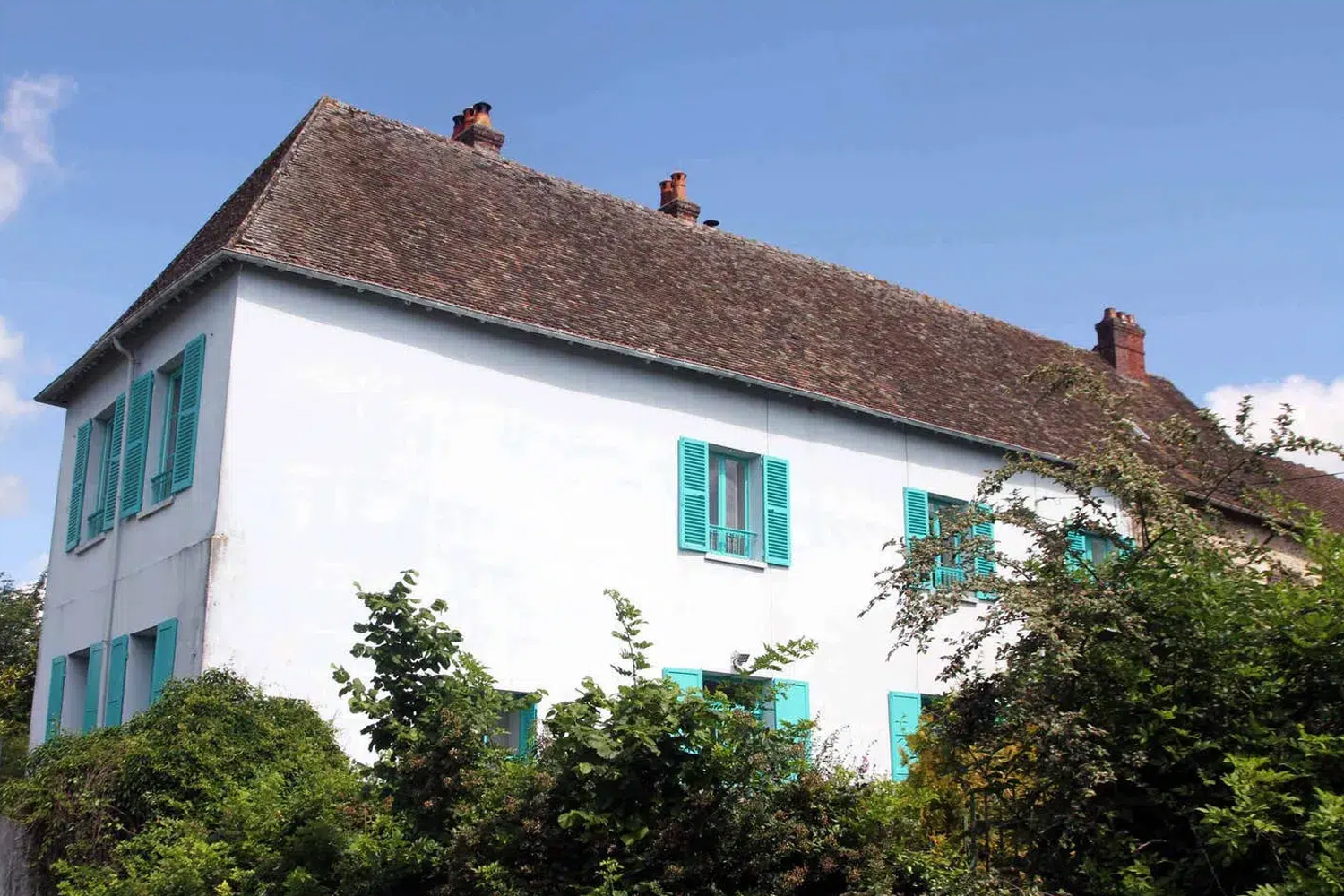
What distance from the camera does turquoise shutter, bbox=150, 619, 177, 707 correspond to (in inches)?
569

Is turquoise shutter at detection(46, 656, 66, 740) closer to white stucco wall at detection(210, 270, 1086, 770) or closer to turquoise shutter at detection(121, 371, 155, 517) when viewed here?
turquoise shutter at detection(121, 371, 155, 517)

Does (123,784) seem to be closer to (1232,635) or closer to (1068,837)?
(1068,837)

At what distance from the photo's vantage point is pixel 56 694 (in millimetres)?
17875

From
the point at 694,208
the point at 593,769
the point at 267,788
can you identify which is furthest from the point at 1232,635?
the point at 694,208

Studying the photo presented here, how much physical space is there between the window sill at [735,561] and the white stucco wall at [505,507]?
0.28ft

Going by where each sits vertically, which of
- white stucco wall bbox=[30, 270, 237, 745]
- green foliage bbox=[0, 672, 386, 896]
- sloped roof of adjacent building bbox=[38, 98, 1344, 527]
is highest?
A: sloped roof of adjacent building bbox=[38, 98, 1344, 527]

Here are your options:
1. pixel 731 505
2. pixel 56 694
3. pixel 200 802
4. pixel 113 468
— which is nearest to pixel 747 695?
pixel 200 802

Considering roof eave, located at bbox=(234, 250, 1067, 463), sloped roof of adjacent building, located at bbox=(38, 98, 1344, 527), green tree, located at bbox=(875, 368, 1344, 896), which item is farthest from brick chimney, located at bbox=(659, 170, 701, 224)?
green tree, located at bbox=(875, 368, 1344, 896)

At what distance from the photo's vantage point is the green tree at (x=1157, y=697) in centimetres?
654

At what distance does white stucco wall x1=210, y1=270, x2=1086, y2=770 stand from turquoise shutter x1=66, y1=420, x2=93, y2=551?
4697 millimetres

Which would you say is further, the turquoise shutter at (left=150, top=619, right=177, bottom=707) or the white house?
the white house

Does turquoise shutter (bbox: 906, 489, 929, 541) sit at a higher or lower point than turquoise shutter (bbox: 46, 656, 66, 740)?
higher

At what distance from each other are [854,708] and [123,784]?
9.40 metres

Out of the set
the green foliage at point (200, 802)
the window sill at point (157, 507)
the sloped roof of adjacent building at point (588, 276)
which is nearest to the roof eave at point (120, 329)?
the sloped roof of adjacent building at point (588, 276)
